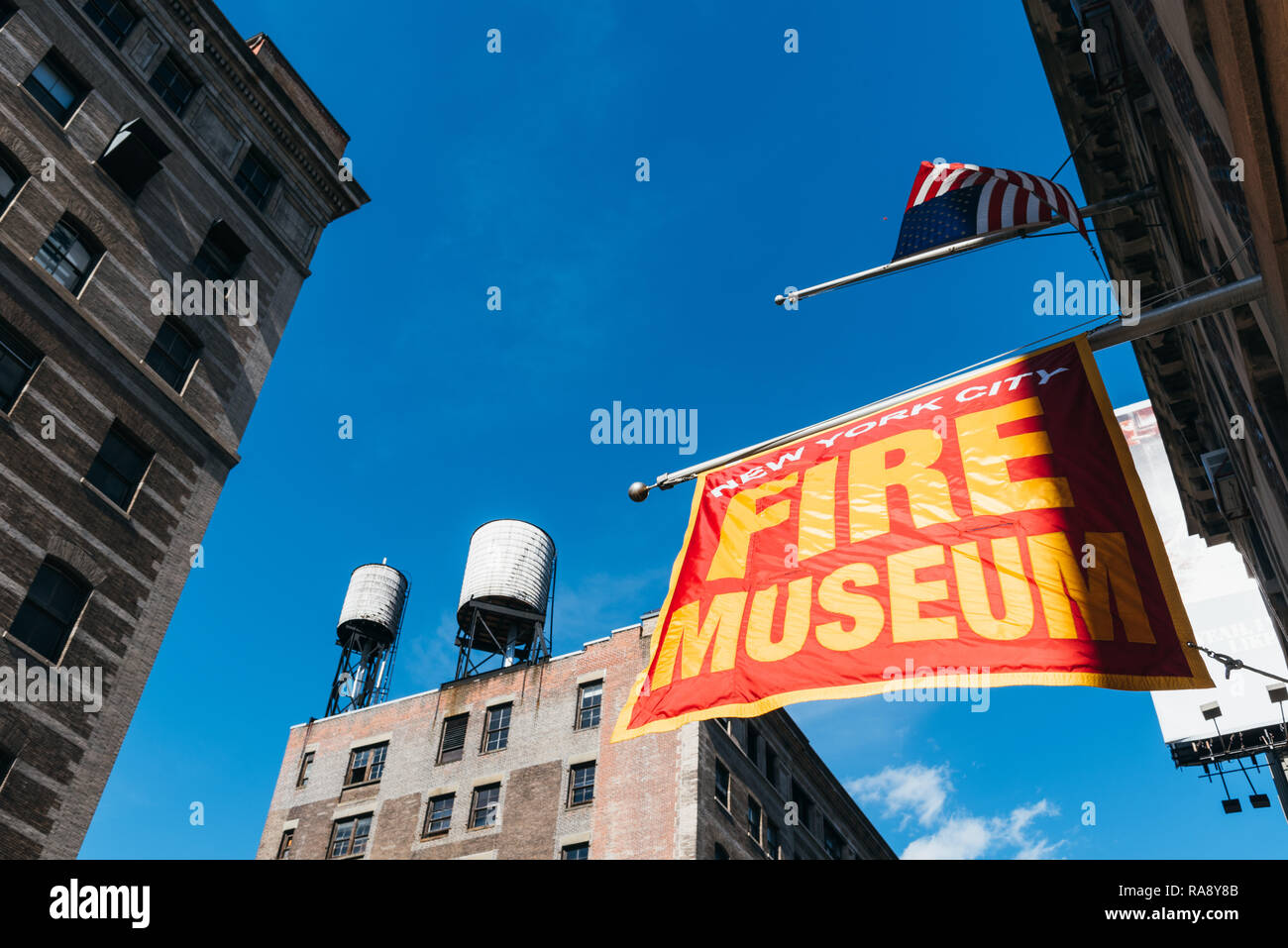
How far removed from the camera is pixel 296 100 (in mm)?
29656

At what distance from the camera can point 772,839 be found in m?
44.5

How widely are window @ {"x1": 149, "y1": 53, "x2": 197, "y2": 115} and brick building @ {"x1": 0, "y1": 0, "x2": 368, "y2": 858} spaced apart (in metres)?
0.06

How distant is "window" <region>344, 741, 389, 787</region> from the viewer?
47.9 meters

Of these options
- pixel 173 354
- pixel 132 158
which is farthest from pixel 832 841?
pixel 132 158

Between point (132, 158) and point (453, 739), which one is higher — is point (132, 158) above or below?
above

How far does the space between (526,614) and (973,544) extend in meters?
48.7

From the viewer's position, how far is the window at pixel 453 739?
46.4 meters

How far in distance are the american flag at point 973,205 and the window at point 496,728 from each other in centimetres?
3814

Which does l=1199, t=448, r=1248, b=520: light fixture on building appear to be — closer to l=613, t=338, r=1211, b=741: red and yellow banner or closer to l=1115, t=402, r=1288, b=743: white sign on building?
l=613, t=338, r=1211, b=741: red and yellow banner

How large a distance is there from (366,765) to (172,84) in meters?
34.3

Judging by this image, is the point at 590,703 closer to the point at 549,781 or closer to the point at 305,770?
the point at 549,781

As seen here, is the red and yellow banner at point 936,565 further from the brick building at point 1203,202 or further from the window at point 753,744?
the window at point 753,744

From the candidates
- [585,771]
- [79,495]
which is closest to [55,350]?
[79,495]
